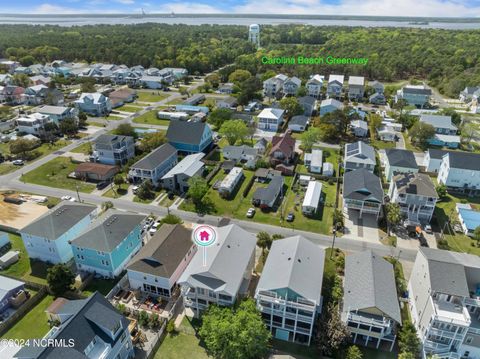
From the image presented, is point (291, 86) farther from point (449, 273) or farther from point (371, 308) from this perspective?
point (371, 308)

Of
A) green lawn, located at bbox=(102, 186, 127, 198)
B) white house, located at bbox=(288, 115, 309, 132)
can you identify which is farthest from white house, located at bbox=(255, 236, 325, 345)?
white house, located at bbox=(288, 115, 309, 132)

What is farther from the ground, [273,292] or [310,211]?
[273,292]

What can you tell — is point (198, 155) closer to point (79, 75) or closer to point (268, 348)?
point (268, 348)

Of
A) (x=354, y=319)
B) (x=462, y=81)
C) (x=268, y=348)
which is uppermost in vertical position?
(x=462, y=81)

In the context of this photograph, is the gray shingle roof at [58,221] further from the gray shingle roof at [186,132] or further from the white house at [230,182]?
the gray shingle roof at [186,132]

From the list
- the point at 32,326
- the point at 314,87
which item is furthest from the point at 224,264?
the point at 314,87

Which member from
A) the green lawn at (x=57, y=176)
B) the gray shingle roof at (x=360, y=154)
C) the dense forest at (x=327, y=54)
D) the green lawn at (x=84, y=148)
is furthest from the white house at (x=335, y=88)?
the green lawn at (x=57, y=176)

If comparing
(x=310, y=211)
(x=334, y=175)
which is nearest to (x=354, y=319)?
(x=310, y=211)

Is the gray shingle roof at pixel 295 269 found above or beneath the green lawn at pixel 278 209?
above
